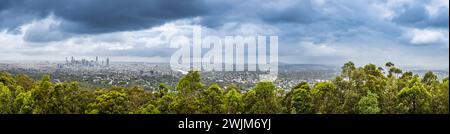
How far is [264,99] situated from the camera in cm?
2486

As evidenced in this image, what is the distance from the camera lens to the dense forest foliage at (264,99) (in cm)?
2458

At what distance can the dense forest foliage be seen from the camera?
24.6m
